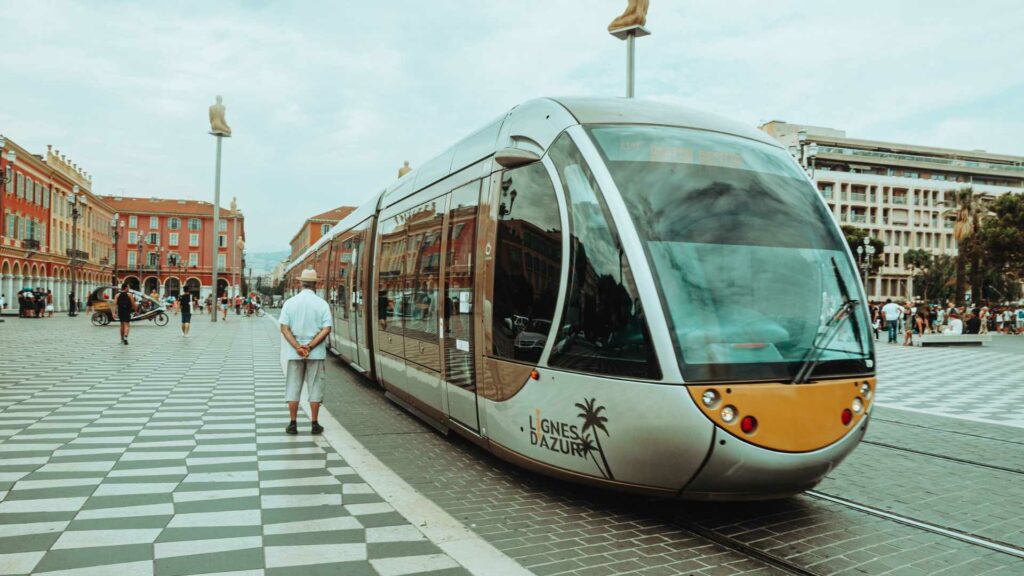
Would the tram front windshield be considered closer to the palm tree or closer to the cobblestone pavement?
the cobblestone pavement

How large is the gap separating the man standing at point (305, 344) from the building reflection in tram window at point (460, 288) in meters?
1.58

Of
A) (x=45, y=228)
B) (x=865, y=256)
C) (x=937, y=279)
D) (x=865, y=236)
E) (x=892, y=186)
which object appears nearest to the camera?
(x=865, y=256)

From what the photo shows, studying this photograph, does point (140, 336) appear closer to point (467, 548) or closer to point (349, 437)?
point (349, 437)

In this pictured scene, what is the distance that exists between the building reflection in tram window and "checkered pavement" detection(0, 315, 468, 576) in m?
1.43

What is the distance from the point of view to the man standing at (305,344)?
8.49 m

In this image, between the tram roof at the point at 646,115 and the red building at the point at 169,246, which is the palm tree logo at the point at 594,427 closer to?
the tram roof at the point at 646,115

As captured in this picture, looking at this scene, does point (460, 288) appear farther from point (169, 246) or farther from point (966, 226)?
point (169, 246)

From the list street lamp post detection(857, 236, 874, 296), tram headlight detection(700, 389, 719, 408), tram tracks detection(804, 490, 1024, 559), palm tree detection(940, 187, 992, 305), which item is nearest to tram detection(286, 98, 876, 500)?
tram headlight detection(700, 389, 719, 408)

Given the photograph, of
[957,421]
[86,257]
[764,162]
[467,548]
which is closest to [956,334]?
[957,421]

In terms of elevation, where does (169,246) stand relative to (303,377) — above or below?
above

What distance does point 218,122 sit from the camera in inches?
1715

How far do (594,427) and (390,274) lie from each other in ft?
19.2

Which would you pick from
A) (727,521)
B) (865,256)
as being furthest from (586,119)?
(865,256)

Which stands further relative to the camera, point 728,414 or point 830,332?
point 830,332
